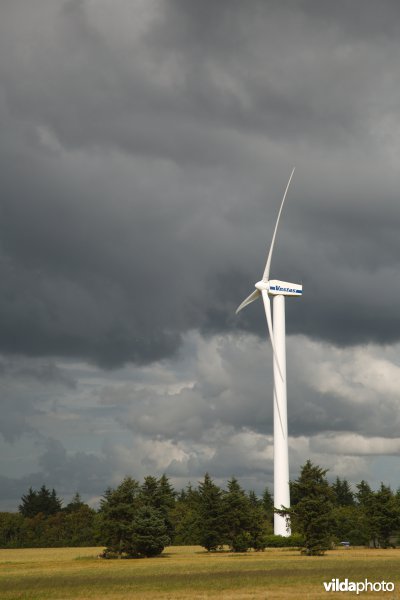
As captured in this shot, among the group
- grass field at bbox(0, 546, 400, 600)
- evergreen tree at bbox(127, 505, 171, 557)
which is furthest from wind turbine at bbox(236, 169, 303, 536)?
grass field at bbox(0, 546, 400, 600)

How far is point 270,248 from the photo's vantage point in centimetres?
11369

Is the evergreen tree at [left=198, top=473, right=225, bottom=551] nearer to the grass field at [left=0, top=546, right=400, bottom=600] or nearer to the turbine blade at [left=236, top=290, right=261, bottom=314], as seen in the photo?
the grass field at [left=0, top=546, right=400, bottom=600]

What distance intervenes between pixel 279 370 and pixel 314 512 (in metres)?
34.2

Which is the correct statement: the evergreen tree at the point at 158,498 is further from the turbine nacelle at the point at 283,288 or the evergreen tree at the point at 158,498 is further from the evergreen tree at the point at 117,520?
the turbine nacelle at the point at 283,288

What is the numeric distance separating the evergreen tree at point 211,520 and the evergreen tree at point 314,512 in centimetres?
1145

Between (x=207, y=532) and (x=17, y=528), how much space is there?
317ft

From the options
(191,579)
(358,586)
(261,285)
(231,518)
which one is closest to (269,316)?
(261,285)

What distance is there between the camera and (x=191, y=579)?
2083 inches

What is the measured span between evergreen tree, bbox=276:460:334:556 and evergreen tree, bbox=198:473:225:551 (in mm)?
11452

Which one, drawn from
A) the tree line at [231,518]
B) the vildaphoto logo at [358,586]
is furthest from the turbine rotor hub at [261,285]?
the vildaphoto logo at [358,586]

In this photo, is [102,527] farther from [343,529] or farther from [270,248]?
[343,529]

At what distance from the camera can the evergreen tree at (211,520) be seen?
305 feet

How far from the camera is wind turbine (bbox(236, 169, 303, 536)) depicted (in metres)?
108

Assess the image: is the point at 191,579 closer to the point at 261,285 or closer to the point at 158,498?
the point at 158,498
